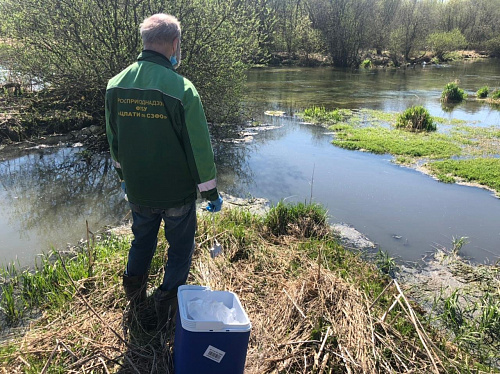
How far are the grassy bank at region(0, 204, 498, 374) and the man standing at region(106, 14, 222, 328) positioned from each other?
1.63 ft

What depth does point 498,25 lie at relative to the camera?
49.8 m

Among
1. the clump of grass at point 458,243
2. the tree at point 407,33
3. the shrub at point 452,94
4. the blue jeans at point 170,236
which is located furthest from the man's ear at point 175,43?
the tree at point 407,33

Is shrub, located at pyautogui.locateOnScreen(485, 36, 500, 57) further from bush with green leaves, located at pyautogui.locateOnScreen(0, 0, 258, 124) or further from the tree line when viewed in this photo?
bush with green leaves, located at pyautogui.locateOnScreen(0, 0, 258, 124)

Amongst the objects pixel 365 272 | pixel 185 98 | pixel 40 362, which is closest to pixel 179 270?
pixel 40 362

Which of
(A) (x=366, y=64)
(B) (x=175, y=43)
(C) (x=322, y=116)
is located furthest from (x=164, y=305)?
(A) (x=366, y=64)

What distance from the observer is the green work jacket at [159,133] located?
2.58m

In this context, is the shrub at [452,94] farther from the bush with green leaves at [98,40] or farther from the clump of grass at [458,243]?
the clump of grass at [458,243]

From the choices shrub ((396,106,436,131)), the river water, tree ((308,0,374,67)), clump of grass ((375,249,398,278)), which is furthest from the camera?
tree ((308,0,374,67))

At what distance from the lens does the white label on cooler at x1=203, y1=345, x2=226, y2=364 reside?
2.20 metres

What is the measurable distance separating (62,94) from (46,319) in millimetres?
7508

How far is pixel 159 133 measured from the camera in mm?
2646

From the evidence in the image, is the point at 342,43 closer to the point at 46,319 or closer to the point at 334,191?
the point at 334,191

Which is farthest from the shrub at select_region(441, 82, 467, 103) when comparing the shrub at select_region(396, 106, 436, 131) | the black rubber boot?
the black rubber boot

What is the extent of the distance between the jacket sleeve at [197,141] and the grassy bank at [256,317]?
116cm
